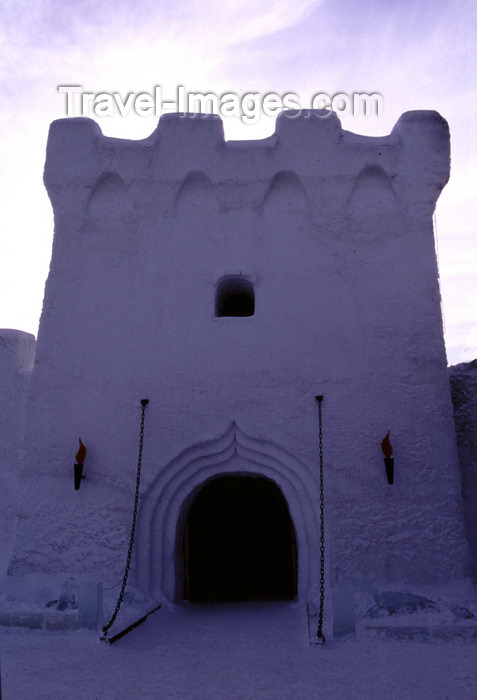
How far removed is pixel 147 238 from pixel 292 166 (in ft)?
6.39

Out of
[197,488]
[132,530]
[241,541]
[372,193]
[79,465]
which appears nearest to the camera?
[132,530]

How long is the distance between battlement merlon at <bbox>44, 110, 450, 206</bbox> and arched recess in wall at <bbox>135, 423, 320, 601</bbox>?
320cm

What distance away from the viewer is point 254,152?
22.5ft

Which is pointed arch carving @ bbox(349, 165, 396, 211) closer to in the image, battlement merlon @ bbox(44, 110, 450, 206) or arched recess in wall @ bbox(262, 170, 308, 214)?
battlement merlon @ bbox(44, 110, 450, 206)

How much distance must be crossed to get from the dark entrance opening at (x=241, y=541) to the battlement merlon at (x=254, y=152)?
419 cm

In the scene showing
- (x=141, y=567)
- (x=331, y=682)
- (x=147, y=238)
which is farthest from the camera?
(x=147, y=238)

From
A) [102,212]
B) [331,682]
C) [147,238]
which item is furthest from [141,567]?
[102,212]

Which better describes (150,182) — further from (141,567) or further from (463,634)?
(463,634)

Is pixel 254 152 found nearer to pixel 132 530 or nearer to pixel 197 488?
pixel 197 488

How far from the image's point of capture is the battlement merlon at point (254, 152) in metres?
6.74

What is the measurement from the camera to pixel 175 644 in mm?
4785

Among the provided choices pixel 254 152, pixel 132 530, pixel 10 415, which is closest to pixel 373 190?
pixel 254 152

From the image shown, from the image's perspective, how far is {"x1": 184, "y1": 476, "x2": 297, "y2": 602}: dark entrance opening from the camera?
26.4ft

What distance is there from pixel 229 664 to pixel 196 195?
5.06 meters
